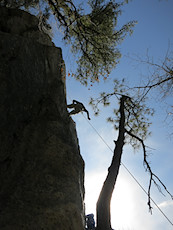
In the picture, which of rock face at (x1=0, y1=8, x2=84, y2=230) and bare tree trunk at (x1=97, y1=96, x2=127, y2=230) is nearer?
rock face at (x1=0, y1=8, x2=84, y2=230)

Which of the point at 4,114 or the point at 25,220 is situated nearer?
the point at 25,220

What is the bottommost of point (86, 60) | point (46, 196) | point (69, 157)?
point (46, 196)

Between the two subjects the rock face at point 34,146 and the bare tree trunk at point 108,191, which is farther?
the bare tree trunk at point 108,191

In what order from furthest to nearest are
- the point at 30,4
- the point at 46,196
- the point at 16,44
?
the point at 30,4
the point at 16,44
the point at 46,196

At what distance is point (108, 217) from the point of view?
5422 millimetres

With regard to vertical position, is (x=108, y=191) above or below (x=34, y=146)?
below

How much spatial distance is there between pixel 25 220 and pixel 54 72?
344cm

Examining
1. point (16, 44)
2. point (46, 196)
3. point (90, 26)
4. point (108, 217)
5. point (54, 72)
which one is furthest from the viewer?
point (90, 26)

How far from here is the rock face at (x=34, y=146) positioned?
2795mm

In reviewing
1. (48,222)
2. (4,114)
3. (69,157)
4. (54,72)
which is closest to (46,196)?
(48,222)

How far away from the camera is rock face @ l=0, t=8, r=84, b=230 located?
279 cm

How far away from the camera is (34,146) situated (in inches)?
140

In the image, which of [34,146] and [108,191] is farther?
[108,191]

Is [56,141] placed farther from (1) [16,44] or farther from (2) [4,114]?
(1) [16,44]
